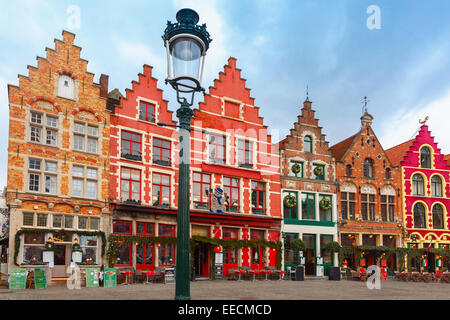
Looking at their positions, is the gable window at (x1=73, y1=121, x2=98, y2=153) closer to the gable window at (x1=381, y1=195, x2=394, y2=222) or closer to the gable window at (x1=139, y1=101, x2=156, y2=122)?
the gable window at (x1=139, y1=101, x2=156, y2=122)

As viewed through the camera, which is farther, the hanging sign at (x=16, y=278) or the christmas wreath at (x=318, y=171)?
the christmas wreath at (x=318, y=171)

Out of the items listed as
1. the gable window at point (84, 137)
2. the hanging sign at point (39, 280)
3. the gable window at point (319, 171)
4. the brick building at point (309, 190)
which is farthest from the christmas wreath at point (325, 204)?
the hanging sign at point (39, 280)

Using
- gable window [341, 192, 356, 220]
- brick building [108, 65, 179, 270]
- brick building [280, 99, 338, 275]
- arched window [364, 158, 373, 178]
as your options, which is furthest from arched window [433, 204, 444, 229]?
Result: brick building [108, 65, 179, 270]

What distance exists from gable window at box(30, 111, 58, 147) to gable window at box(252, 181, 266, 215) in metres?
12.5

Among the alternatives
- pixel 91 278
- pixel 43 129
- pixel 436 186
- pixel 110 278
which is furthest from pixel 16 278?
pixel 436 186

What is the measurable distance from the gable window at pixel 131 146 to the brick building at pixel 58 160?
1057mm

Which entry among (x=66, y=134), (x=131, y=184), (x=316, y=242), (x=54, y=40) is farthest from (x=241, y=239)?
(x=54, y=40)

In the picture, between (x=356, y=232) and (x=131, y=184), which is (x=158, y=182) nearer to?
(x=131, y=184)

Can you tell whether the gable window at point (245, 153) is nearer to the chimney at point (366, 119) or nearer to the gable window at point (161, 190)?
the gable window at point (161, 190)

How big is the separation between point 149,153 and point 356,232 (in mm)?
15705

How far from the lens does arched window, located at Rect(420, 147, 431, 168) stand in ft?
116

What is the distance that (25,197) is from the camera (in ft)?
69.6

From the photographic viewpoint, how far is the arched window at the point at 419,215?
34.2 meters

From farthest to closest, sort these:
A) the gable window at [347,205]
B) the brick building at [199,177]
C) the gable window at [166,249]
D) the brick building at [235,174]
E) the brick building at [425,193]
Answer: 1. the brick building at [425,193]
2. the gable window at [347,205]
3. the brick building at [235,174]
4. the gable window at [166,249]
5. the brick building at [199,177]
